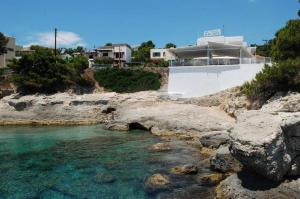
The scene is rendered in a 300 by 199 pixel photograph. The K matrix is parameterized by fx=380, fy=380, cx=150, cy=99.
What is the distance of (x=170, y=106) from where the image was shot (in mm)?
40000

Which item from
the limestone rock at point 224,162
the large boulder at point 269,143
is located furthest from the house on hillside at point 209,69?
the large boulder at point 269,143

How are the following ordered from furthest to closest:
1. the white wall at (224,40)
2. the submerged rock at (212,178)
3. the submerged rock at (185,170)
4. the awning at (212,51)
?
the white wall at (224,40) < the awning at (212,51) < the submerged rock at (185,170) < the submerged rock at (212,178)

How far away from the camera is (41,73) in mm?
52938

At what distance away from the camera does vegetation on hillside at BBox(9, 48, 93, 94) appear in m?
51.4

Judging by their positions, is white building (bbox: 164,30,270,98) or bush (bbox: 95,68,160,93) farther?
bush (bbox: 95,68,160,93)

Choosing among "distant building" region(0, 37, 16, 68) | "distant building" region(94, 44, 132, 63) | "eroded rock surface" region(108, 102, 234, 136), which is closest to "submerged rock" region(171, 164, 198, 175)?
"eroded rock surface" region(108, 102, 234, 136)

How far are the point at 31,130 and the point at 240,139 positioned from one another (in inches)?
1157

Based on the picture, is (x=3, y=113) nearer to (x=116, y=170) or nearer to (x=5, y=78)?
(x=5, y=78)

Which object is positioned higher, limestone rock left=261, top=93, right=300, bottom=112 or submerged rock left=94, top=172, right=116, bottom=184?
limestone rock left=261, top=93, right=300, bottom=112

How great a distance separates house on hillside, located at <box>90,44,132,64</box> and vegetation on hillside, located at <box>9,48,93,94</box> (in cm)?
3387

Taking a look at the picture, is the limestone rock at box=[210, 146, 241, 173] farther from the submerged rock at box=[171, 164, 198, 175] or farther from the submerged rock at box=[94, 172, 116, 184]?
the submerged rock at box=[94, 172, 116, 184]

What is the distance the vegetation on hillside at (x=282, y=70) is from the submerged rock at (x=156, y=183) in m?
15.9

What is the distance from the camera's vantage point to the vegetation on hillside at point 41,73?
5144 centimetres

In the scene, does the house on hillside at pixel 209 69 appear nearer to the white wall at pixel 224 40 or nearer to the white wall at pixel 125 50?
the white wall at pixel 224 40
